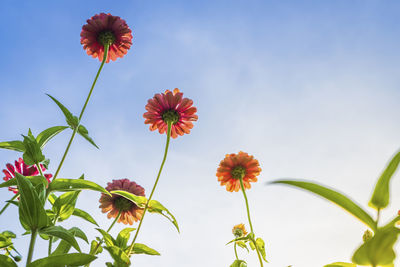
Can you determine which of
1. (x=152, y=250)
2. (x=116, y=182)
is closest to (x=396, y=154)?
(x=152, y=250)

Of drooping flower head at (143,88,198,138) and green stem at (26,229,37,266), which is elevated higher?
drooping flower head at (143,88,198,138)

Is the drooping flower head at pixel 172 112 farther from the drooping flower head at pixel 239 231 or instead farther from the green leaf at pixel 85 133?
the drooping flower head at pixel 239 231

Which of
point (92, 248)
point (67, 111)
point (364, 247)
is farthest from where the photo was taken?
point (67, 111)

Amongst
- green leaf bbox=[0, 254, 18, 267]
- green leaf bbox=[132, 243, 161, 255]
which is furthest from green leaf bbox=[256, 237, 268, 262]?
green leaf bbox=[0, 254, 18, 267]

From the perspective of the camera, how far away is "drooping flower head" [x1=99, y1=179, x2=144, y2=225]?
68.4 inches

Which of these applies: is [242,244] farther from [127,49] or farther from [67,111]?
[127,49]

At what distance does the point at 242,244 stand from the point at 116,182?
844mm

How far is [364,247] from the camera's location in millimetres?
594

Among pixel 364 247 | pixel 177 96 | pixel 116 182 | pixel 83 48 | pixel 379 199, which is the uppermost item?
pixel 83 48

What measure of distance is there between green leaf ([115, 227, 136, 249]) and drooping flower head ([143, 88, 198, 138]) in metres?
0.59

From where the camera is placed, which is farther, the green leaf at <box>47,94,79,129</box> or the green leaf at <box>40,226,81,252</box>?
the green leaf at <box>47,94,79,129</box>

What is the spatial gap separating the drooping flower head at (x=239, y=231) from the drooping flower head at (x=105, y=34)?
1825 millimetres

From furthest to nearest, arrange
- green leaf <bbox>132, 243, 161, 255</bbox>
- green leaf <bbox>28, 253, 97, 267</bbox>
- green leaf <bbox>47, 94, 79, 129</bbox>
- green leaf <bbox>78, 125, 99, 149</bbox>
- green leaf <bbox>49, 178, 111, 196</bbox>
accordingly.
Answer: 1. green leaf <bbox>78, 125, 99, 149</bbox>
2. green leaf <bbox>47, 94, 79, 129</bbox>
3. green leaf <bbox>132, 243, 161, 255</bbox>
4. green leaf <bbox>49, 178, 111, 196</bbox>
5. green leaf <bbox>28, 253, 97, 267</bbox>

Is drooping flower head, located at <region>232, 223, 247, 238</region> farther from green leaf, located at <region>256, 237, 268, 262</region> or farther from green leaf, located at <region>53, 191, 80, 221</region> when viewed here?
green leaf, located at <region>53, 191, 80, 221</region>
